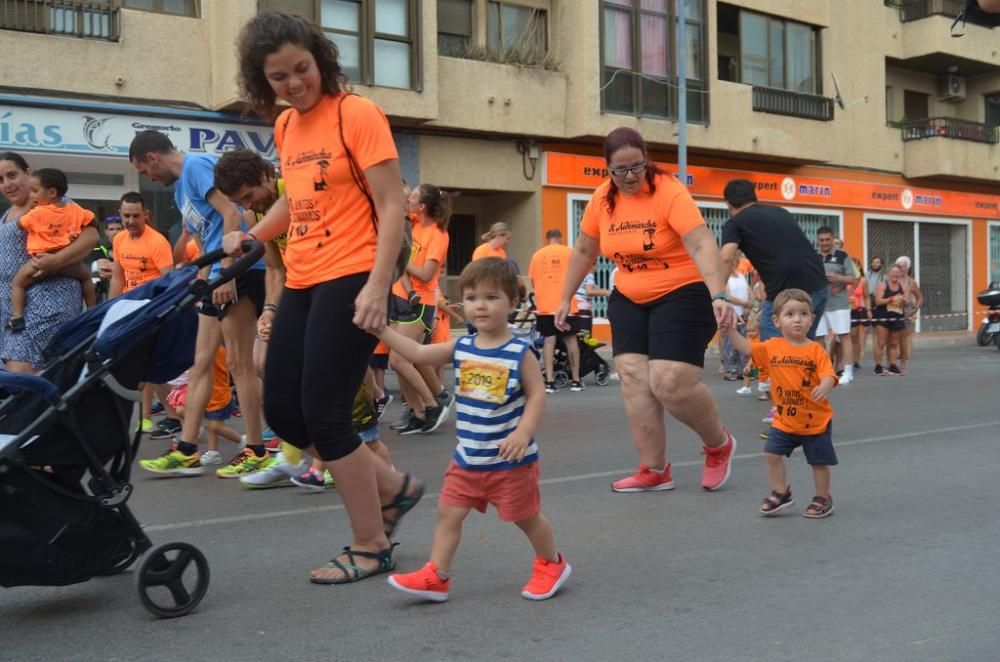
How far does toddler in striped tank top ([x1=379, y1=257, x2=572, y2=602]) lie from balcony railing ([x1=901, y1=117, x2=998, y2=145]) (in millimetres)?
29108

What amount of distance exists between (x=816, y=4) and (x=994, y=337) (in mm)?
9788

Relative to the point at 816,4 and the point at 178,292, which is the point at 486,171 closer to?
the point at 816,4

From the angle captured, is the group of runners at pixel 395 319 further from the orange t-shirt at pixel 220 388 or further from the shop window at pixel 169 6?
the shop window at pixel 169 6

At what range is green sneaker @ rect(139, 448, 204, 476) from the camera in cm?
666

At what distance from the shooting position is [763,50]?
87.0ft

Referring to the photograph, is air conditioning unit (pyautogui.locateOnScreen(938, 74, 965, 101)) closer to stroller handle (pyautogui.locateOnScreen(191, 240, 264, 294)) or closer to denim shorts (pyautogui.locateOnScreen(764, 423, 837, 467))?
denim shorts (pyautogui.locateOnScreen(764, 423, 837, 467))

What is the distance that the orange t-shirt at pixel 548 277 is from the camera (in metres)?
13.2

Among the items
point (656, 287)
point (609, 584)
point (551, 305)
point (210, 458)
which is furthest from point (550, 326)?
point (609, 584)

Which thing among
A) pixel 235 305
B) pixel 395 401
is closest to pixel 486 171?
pixel 395 401

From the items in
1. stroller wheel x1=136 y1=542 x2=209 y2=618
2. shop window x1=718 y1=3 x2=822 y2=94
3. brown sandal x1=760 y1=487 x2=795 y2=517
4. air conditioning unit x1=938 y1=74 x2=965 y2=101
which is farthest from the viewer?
air conditioning unit x1=938 y1=74 x2=965 y2=101

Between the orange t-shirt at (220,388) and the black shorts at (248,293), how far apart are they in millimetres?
975

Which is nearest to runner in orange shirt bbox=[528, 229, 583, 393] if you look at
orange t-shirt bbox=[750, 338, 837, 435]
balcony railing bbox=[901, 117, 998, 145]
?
orange t-shirt bbox=[750, 338, 837, 435]

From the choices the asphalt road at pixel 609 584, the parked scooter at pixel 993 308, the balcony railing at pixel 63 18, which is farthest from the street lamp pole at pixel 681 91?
the asphalt road at pixel 609 584

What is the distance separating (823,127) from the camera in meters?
27.1
